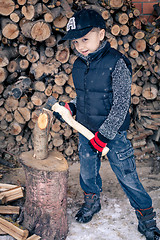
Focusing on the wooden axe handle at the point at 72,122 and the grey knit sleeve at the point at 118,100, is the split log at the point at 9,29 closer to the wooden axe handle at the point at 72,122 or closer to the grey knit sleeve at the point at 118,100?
the wooden axe handle at the point at 72,122

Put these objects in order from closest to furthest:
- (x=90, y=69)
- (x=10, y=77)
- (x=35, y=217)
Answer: (x=90, y=69) < (x=35, y=217) < (x=10, y=77)

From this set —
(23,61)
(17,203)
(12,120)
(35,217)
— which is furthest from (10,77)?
(35,217)

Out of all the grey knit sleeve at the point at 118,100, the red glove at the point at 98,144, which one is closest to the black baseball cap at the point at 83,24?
the grey knit sleeve at the point at 118,100

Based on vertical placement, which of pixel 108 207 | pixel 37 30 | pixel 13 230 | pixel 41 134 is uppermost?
pixel 37 30

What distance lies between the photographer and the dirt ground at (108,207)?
7.92 feet

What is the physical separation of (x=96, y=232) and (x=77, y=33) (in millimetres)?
1795

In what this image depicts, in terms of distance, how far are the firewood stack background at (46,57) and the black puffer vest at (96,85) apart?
3.78 feet

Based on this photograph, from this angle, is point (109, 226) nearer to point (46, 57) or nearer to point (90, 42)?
point (90, 42)

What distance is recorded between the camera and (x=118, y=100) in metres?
2.04

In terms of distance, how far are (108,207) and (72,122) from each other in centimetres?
118

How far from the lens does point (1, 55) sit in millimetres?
3201

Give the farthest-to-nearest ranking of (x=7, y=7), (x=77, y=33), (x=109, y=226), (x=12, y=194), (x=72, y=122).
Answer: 1. (x=7, y=7)
2. (x=12, y=194)
3. (x=109, y=226)
4. (x=72, y=122)
5. (x=77, y=33)

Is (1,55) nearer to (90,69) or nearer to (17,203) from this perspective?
(90,69)

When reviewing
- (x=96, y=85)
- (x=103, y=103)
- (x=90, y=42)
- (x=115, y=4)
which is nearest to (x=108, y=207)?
(x=103, y=103)
